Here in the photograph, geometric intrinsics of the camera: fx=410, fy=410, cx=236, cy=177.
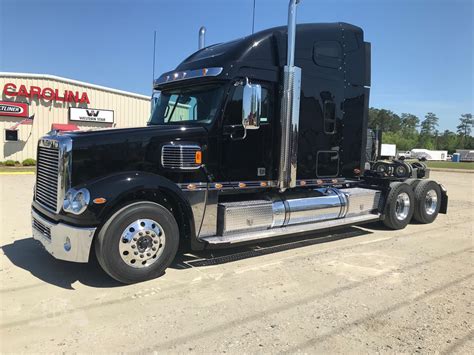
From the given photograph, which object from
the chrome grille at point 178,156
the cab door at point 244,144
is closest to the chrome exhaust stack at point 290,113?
the cab door at point 244,144

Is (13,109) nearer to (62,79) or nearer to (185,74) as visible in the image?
(62,79)

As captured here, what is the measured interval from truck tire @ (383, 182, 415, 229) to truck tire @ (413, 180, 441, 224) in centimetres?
26

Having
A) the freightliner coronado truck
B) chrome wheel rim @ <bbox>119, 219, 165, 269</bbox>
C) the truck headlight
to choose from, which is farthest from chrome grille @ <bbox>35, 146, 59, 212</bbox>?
chrome wheel rim @ <bbox>119, 219, 165, 269</bbox>

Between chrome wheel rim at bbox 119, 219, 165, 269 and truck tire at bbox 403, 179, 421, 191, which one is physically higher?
truck tire at bbox 403, 179, 421, 191

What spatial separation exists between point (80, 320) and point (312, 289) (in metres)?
2.48

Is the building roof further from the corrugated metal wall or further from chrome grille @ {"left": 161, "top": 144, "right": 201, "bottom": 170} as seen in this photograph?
chrome grille @ {"left": 161, "top": 144, "right": 201, "bottom": 170}

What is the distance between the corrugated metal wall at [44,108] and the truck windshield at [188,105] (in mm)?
21313

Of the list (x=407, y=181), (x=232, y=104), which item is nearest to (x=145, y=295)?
(x=232, y=104)

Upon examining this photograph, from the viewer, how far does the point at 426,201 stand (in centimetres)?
916

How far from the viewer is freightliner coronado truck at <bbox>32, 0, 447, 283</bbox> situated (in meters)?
4.59

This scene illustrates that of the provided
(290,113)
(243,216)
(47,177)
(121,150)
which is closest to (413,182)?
(290,113)

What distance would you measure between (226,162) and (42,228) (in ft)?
8.06

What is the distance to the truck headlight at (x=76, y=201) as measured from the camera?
4.40m

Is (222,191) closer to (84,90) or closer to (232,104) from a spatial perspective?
(232,104)
